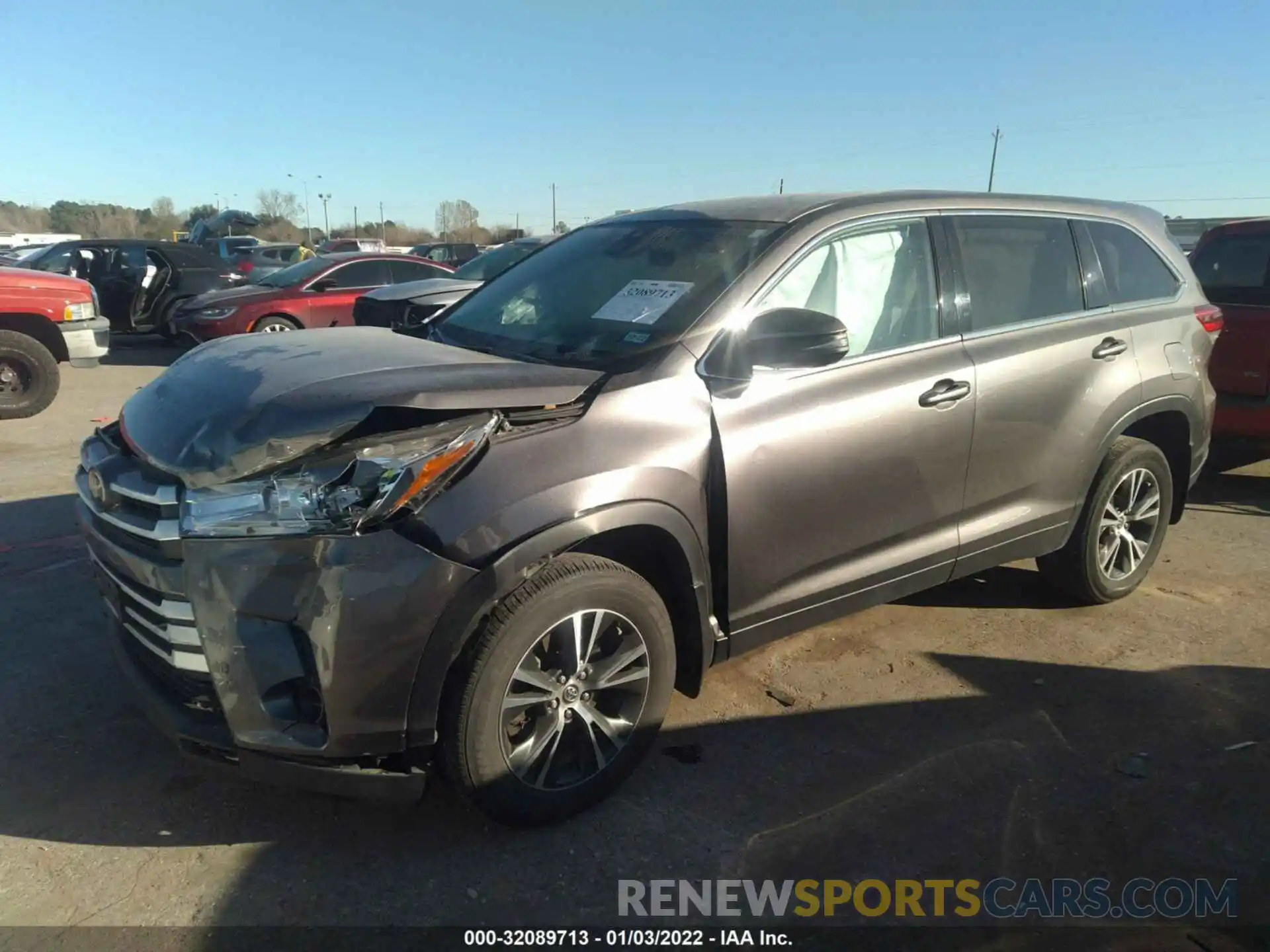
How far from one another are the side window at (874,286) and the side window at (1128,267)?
1.23 metres

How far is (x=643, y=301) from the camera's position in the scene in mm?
3264

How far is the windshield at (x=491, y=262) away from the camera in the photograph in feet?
36.1

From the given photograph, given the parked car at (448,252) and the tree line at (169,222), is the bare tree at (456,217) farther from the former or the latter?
the parked car at (448,252)

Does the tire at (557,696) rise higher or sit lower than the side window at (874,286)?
lower

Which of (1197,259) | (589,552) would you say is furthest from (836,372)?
(1197,259)

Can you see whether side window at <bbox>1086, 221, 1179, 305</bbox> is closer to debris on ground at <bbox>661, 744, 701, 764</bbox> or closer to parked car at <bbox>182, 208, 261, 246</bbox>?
debris on ground at <bbox>661, 744, 701, 764</bbox>

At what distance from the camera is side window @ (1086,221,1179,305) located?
433 cm

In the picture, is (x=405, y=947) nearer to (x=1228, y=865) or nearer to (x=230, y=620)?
(x=230, y=620)

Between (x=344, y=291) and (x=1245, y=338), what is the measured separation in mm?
9948

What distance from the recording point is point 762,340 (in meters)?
2.98

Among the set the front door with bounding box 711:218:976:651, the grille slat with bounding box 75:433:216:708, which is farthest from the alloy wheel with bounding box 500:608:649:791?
the grille slat with bounding box 75:433:216:708

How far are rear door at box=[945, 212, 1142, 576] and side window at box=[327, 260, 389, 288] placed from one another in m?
9.95

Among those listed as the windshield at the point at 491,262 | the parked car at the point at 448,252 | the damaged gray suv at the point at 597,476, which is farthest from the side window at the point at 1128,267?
the parked car at the point at 448,252

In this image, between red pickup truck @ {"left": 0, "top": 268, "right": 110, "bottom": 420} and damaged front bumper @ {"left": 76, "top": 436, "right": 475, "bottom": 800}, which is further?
red pickup truck @ {"left": 0, "top": 268, "right": 110, "bottom": 420}
